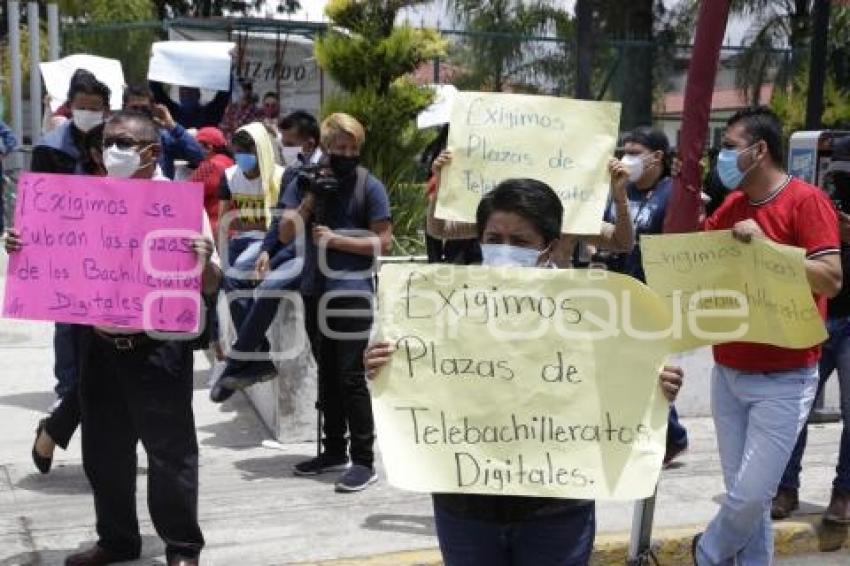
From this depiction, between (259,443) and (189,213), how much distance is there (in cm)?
278

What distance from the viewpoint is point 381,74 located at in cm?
1180

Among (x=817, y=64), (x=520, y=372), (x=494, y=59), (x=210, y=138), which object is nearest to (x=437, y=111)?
(x=210, y=138)

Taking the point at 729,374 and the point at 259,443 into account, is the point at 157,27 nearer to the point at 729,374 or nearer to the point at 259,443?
the point at 259,443

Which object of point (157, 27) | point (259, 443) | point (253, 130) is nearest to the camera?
point (259, 443)

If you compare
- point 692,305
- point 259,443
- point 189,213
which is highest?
point 189,213

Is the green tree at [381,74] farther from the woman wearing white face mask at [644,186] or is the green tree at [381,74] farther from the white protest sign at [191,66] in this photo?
the woman wearing white face mask at [644,186]

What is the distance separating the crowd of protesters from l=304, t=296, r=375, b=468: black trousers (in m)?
0.01

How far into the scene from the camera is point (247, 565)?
15.5 feet

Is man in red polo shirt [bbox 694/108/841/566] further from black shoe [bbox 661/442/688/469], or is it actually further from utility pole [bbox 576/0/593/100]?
utility pole [bbox 576/0/593/100]

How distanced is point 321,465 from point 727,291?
2.73 metres

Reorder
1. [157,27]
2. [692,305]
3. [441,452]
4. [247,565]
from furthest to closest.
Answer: [157,27] < [247,565] < [692,305] < [441,452]

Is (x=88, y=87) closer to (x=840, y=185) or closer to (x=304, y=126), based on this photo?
(x=304, y=126)

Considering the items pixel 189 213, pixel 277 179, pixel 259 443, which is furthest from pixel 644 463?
pixel 277 179

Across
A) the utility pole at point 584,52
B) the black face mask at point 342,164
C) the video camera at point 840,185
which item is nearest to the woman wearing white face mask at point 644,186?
the video camera at point 840,185
